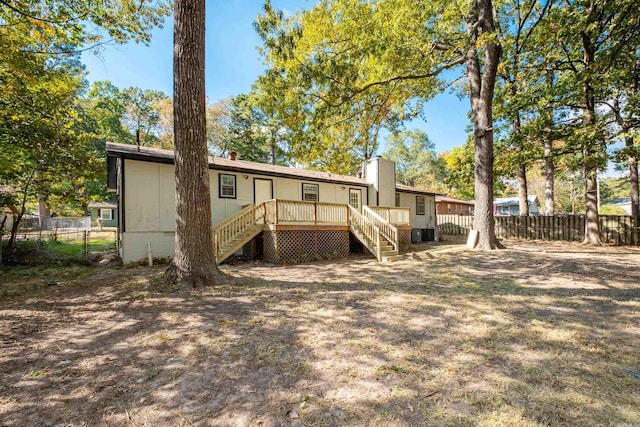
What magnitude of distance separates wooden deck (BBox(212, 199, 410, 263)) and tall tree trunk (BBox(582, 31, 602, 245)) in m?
8.73

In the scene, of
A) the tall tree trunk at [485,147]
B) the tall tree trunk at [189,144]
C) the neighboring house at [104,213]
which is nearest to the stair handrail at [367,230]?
the tall tree trunk at [485,147]

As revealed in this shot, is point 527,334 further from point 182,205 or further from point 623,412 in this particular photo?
point 182,205

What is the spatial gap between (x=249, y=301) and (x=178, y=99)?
4404 mm

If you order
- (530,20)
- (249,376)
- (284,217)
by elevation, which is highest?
(530,20)

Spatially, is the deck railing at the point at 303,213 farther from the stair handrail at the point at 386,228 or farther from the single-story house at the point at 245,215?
the stair handrail at the point at 386,228

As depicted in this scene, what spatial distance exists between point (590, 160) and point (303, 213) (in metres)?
11.9

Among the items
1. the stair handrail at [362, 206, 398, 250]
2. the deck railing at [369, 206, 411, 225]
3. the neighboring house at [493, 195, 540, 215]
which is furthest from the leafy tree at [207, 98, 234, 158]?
the neighboring house at [493, 195, 540, 215]

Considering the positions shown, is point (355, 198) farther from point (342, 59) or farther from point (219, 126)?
point (219, 126)

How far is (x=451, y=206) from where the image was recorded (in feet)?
108

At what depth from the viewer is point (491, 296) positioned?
5137mm

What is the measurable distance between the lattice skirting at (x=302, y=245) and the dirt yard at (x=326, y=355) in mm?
3941

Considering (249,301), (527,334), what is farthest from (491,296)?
(249,301)

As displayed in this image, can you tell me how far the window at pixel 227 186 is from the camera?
1138cm

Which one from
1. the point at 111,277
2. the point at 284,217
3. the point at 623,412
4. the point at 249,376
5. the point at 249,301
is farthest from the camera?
the point at 284,217
